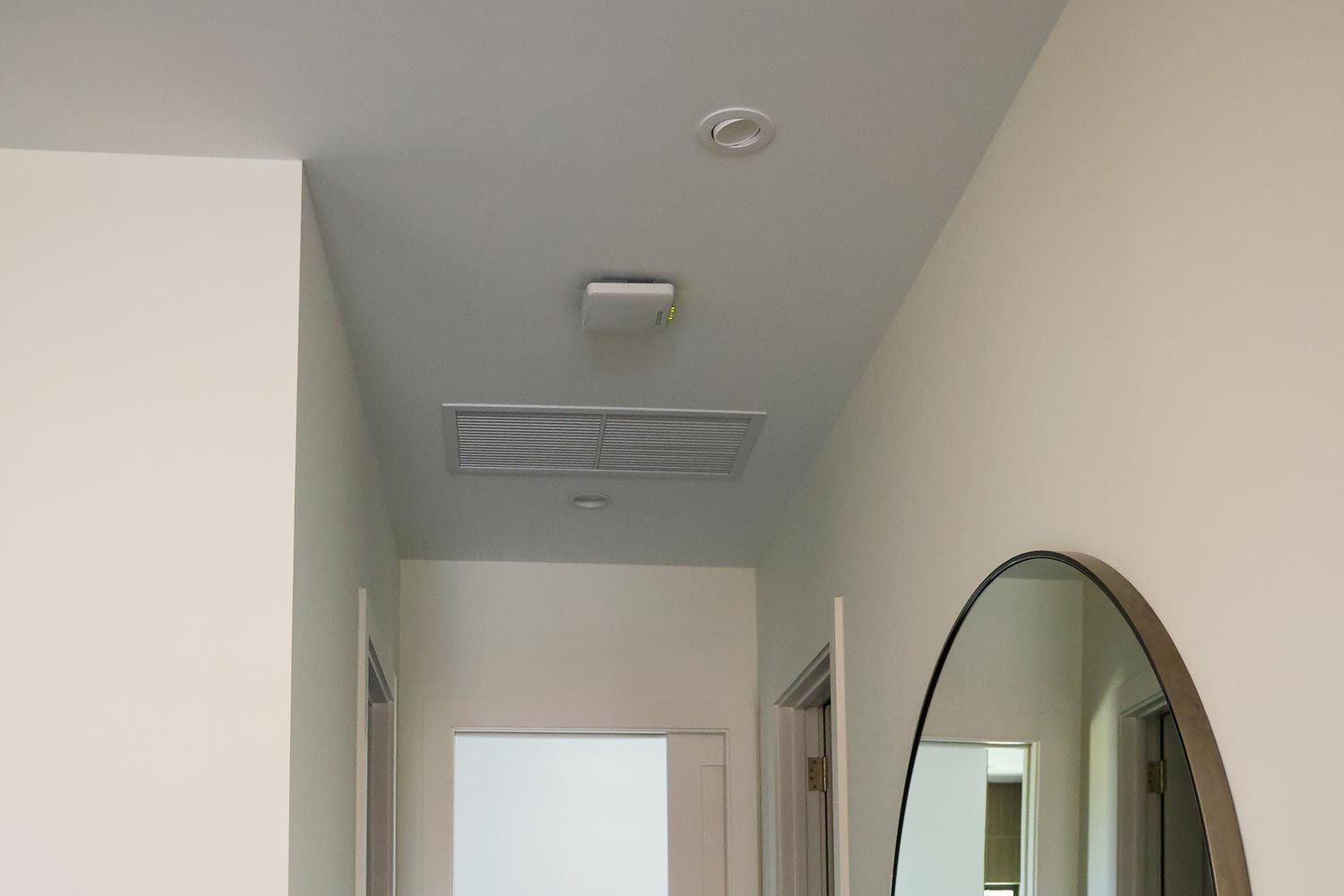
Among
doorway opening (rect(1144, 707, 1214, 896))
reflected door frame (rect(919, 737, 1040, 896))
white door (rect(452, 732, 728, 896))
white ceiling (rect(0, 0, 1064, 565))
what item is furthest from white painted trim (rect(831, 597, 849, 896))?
white door (rect(452, 732, 728, 896))

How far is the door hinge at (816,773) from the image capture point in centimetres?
420

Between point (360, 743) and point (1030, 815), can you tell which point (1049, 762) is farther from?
point (360, 743)

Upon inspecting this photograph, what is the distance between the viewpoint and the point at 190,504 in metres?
2.10

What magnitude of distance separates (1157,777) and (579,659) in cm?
329

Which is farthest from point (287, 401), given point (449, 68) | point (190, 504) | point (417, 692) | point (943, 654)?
point (417, 692)

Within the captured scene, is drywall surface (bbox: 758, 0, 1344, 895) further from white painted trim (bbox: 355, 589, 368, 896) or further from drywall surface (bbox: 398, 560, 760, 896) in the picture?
drywall surface (bbox: 398, 560, 760, 896)

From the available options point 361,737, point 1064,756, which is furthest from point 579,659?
point 1064,756

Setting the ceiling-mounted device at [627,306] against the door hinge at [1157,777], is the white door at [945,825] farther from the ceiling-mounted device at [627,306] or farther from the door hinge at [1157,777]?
the ceiling-mounted device at [627,306]

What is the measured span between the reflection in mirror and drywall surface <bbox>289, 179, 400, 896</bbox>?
40.6 inches

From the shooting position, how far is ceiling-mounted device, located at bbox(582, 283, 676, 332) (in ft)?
8.84

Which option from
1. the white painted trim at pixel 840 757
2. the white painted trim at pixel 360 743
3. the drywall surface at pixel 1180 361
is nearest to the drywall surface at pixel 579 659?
the white painted trim at pixel 360 743

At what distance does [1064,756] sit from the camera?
1853mm

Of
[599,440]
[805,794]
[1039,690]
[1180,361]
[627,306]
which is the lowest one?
[805,794]

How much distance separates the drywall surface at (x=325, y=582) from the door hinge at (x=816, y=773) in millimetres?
1512
